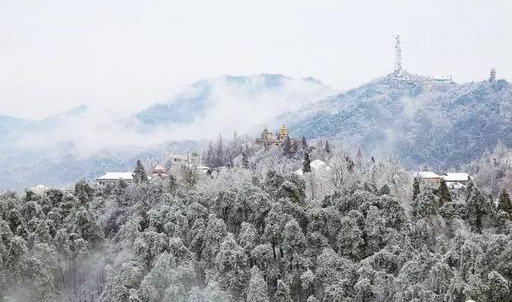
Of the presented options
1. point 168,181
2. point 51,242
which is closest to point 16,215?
point 51,242

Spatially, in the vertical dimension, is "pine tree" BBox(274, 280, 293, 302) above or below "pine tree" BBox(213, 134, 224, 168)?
below

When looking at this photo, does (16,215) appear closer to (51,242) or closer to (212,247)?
(51,242)

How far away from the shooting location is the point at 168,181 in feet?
195

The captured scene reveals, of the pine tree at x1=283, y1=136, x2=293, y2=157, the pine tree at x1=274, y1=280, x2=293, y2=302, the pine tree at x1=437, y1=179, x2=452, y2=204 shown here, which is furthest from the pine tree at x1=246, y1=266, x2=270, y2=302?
the pine tree at x1=283, y1=136, x2=293, y2=157

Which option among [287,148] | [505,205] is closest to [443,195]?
[505,205]

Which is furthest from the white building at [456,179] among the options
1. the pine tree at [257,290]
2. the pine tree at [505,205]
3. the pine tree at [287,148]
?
the pine tree at [257,290]

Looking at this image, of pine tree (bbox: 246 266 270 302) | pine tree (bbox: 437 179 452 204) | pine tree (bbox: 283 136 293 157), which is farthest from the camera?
pine tree (bbox: 283 136 293 157)

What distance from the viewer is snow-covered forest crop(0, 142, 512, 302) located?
36250mm

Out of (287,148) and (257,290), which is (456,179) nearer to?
(287,148)

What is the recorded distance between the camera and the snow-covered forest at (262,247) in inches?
1427

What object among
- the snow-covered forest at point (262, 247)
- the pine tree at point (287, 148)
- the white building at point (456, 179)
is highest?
the pine tree at point (287, 148)

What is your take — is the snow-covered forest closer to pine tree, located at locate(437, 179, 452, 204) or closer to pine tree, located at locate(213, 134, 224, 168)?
pine tree, located at locate(437, 179, 452, 204)

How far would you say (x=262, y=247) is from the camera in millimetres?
40188

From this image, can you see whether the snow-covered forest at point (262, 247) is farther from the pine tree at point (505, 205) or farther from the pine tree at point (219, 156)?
the pine tree at point (219, 156)
